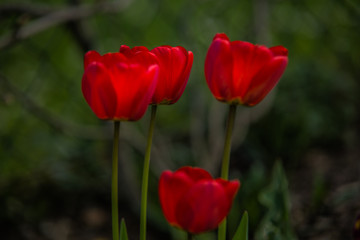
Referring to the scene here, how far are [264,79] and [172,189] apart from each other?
0.62 ft

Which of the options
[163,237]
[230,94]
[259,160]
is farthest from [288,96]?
[230,94]

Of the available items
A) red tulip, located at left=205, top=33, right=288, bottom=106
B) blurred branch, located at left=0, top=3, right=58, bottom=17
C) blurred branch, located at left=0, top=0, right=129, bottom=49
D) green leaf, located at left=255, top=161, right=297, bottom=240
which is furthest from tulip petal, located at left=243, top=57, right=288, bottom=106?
blurred branch, located at left=0, top=3, right=58, bottom=17

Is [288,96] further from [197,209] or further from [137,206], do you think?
[197,209]

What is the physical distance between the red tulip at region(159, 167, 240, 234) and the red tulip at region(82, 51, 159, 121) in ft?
0.35

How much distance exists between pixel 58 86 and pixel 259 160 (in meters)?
1.16

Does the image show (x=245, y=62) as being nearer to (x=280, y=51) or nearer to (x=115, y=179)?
Answer: (x=280, y=51)

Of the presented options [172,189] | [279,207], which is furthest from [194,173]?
[279,207]

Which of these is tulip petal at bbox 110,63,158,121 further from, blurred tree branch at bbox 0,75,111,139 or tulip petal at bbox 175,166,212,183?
blurred tree branch at bbox 0,75,111,139

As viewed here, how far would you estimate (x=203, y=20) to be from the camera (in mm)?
2121

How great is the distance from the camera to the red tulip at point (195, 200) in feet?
1.50

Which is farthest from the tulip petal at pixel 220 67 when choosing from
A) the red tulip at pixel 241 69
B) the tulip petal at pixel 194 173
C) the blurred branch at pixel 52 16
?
the blurred branch at pixel 52 16

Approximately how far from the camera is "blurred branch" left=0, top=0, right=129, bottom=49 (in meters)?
1.09

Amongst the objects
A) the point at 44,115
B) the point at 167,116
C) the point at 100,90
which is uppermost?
the point at 100,90

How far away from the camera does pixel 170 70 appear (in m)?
0.56
